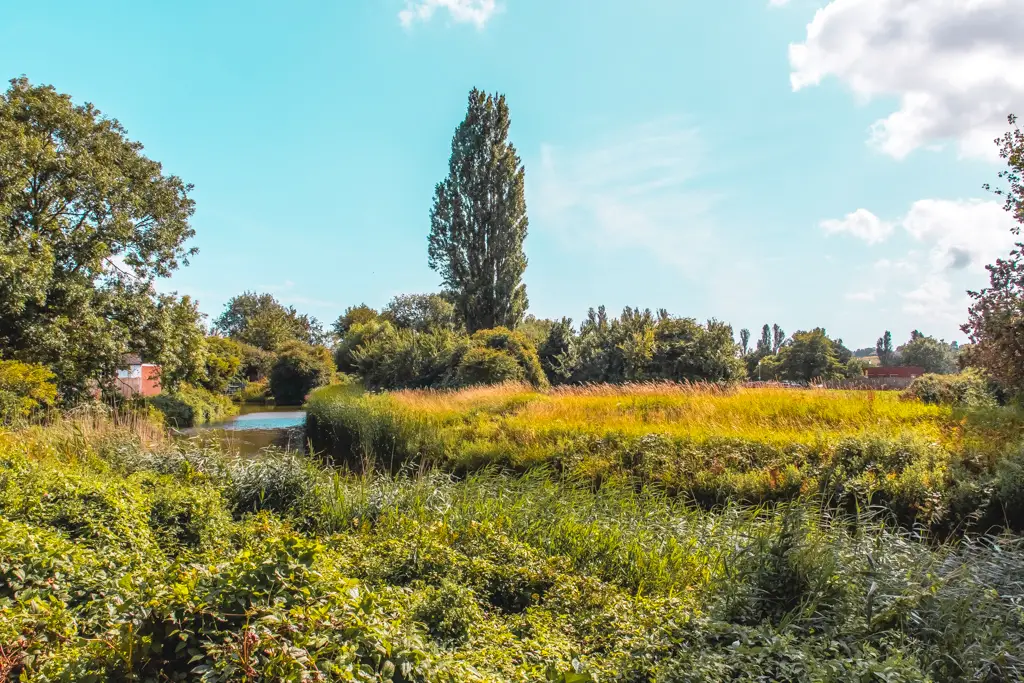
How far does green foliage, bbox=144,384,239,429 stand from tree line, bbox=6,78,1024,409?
2472mm

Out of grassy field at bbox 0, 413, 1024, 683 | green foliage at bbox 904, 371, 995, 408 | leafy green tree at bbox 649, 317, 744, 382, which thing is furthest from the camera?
leafy green tree at bbox 649, 317, 744, 382

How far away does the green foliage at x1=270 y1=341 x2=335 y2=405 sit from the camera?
3997 centimetres

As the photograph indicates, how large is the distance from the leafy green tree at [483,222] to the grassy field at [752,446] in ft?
48.6

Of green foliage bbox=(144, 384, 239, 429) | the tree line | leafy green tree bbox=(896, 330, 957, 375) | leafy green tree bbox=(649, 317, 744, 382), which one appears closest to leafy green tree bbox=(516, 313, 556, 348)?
the tree line

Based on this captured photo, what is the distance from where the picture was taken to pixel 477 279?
29922mm

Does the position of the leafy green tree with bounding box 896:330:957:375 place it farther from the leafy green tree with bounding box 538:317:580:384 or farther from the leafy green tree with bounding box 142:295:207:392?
the leafy green tree with bounding box 142:295:207:392

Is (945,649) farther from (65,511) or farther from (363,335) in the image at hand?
(363,335)

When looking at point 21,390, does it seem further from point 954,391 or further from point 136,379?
point 954,391

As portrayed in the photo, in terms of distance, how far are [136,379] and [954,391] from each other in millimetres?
35939

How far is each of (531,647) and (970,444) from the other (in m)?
7.54

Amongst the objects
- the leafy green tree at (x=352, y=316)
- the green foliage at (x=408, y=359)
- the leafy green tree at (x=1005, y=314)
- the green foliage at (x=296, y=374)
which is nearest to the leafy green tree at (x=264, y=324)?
the leafy green tree at (x=352, y=316)

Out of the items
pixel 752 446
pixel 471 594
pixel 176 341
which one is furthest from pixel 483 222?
pixel 471 594

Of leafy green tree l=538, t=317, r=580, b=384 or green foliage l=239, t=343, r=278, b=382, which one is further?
green foliage l=239, t=343, r=278, b=382

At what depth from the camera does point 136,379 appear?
32.8m
